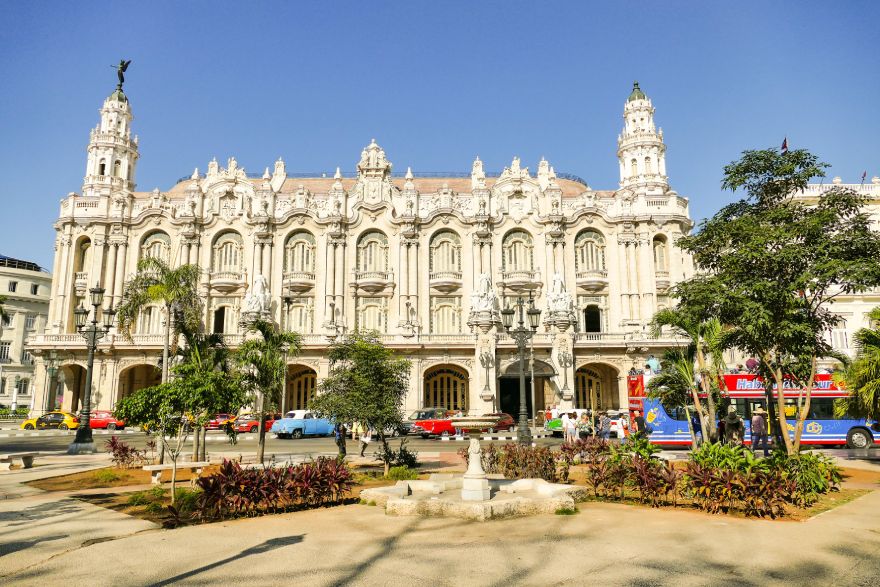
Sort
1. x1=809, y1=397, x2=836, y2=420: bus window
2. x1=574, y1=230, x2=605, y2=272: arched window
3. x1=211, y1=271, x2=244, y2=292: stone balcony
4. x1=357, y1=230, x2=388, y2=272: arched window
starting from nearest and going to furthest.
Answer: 1. x1=809, y1=397, x2=836, y2=420: bus window
2. x1=211, y1=271, x2=244, y2=292: stone balcony
3. x1=574, y1=230, x2=605, y2=272: arched window
4. x1=357, y1=230, x2=388, y2=272: arched window

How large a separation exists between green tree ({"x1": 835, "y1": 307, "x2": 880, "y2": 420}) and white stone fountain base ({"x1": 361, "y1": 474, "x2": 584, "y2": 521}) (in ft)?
24.7

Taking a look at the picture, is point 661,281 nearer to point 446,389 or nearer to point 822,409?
point 446,389

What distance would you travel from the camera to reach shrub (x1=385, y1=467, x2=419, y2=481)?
14.5 metres

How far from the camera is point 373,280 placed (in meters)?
43.3

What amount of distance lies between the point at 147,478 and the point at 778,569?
13629 mm

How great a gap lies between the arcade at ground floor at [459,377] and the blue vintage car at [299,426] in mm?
6456

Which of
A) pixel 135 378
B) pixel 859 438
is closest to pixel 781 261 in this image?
pixel 859 438

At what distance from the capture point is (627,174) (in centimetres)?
4641

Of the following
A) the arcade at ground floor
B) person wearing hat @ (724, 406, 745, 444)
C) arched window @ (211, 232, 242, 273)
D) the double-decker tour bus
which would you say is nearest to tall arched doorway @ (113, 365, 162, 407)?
the arcade at ground floor

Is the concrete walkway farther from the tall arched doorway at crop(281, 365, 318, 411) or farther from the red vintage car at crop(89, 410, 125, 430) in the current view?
the tall arched doorway at crop(281, 365, 318, 411)

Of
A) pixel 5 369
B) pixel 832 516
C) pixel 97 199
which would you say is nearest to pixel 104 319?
pixel 97 199

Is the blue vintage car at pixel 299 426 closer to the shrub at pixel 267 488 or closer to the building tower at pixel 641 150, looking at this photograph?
the shrub at pixel 267 488

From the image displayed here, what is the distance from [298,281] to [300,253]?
2356 mm

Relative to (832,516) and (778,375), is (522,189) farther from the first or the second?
(832,516)
